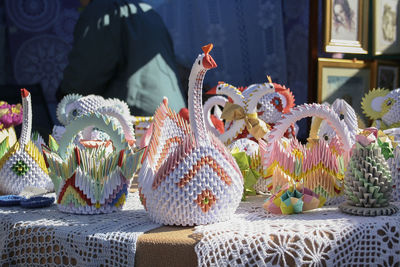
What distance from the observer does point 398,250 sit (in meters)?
0.83

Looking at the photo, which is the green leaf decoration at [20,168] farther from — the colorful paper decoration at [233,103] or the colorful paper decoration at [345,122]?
the colorful paper decoration at [345,122]

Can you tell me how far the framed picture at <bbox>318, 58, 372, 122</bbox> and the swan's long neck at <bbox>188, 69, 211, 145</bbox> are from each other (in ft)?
6.64

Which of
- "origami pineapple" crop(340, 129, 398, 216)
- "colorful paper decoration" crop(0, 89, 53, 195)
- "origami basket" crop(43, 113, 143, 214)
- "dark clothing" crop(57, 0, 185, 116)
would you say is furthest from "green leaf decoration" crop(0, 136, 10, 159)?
"dark clothing" crop(57, 0, 185, 116)

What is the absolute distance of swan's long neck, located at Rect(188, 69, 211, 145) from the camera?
93 centimetres

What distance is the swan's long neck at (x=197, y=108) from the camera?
36.4 inches

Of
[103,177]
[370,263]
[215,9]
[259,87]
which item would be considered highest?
[215,9]

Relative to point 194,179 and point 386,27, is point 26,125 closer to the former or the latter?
point 194,179

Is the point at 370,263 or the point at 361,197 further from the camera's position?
the point at 361,197

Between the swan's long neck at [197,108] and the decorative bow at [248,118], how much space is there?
38cm

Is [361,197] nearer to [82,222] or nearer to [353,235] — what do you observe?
[353,235]

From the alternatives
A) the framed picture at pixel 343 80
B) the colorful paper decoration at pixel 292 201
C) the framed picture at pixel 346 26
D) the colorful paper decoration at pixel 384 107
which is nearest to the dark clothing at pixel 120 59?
the framed picture at pixel 343 80

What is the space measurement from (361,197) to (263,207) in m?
0.22

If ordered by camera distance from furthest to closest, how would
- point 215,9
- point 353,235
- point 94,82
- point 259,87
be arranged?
point 215,9 < point 94,82 < point 259,87 < point 353,235

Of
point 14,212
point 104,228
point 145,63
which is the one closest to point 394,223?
point 104,228
